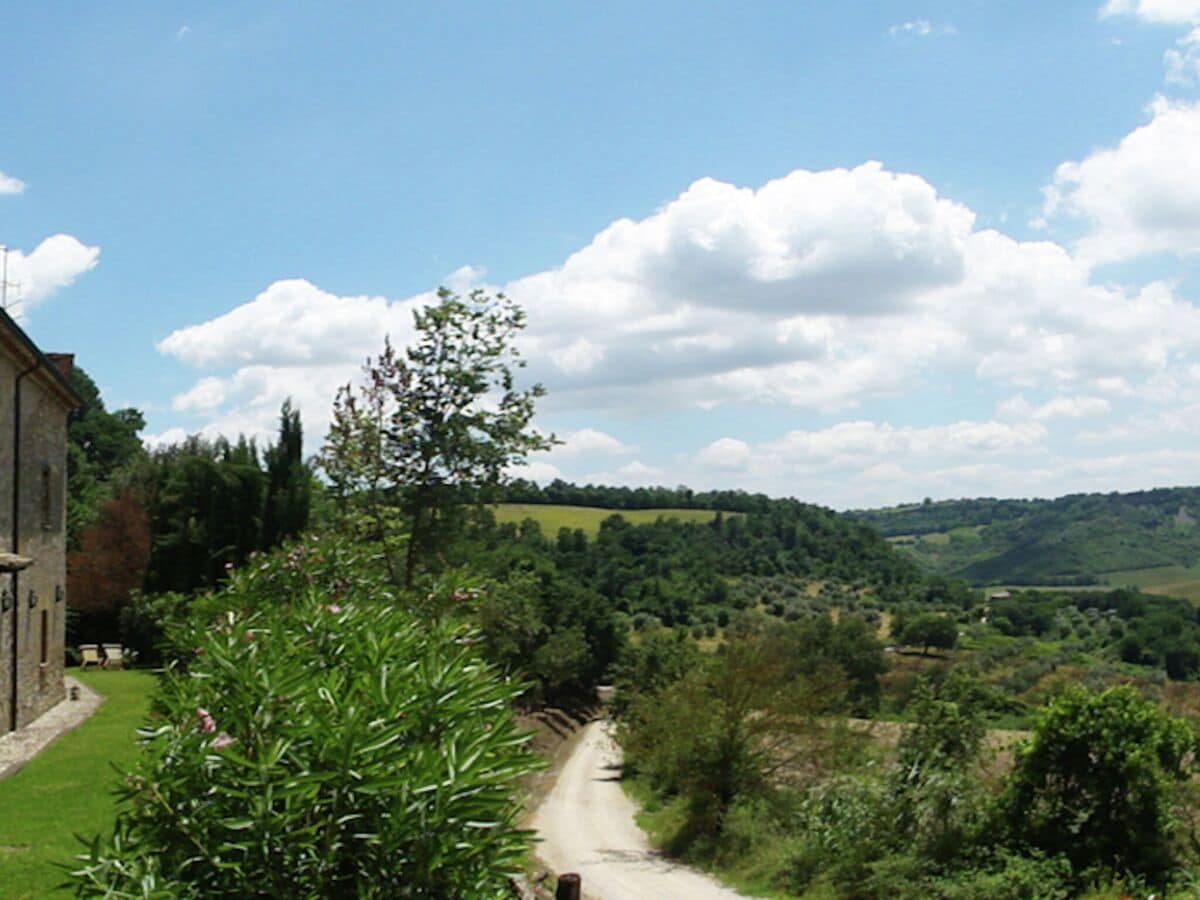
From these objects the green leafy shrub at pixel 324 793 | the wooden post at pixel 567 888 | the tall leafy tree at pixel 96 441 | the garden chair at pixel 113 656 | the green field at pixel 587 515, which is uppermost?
the tall leafy tree at pixel 96 441

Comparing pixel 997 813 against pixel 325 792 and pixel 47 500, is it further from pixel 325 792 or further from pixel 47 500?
pixel 47 500

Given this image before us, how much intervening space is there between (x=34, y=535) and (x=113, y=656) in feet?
45.7

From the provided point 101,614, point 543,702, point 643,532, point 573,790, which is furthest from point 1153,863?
point 643,532

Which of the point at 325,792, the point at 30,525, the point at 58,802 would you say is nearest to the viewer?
the point at 325,792

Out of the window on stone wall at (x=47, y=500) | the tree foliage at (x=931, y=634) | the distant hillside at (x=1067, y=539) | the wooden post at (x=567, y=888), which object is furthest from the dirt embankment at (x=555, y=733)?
the distant hillside at (x=1067, y=539)

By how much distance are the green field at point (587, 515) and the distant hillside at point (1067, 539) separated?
127 feet

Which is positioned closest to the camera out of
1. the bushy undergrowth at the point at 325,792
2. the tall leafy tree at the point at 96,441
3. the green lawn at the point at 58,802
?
the bushy undergrowth at the point at 325,792

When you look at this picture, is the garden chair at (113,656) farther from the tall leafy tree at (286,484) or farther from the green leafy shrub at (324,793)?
the green leafy shrub at (324,793)

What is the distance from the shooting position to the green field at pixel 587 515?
320 ft

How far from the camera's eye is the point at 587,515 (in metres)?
106

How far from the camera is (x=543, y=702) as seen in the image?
53.5 metres

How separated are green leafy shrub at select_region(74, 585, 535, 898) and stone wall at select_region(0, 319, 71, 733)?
12919 mm

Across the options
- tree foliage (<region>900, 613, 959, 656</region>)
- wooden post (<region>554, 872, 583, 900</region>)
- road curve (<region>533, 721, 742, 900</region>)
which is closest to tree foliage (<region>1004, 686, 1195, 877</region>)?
road curve (<region>533, 721, 742, 900</region>)

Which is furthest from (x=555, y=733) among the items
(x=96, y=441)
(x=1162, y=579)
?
(x=1162, y=579)
